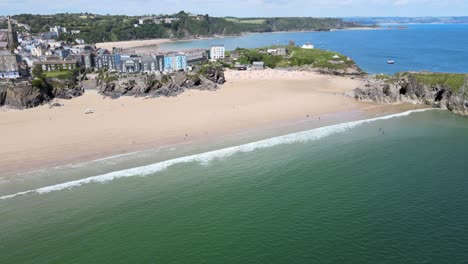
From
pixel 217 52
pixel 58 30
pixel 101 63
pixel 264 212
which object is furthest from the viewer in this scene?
pixel 58 30

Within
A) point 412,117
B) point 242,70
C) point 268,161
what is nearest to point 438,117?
point 412,117

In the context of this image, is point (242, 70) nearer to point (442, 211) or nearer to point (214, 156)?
point (214, 156)

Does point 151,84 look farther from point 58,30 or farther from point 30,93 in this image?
point 58,30

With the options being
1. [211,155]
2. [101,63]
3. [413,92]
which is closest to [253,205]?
[211,155]

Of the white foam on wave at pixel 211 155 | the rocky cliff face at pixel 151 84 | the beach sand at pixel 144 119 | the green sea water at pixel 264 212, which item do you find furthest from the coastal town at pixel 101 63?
the green sea water at pixel 264 212

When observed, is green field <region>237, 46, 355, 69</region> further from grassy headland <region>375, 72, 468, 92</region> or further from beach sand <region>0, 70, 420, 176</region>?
grassy headland <region>375, 72, 468, 92</region>
